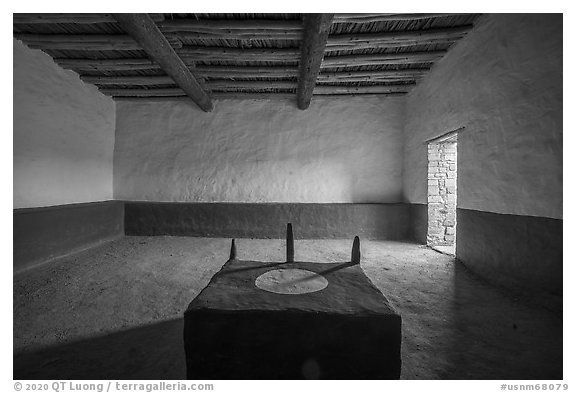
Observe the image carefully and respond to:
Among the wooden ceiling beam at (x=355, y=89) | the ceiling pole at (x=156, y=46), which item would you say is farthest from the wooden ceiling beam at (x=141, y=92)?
the wooden ceiling beam at (x=355, y=89)

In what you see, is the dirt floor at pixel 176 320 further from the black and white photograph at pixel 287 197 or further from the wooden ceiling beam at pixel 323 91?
the wooden ceiling beam at pixel 323 91

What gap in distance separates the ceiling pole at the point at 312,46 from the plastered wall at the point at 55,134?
395cm

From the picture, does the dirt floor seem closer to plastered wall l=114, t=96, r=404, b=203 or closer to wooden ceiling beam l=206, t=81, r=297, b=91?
plastered wall l=114, t=96, r=404, b=203

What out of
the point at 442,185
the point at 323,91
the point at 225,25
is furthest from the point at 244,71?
the point at 442,185

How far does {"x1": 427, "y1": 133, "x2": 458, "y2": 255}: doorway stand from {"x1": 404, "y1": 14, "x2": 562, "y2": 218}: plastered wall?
2.22 feet

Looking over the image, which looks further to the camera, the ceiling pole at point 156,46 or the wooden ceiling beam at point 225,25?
the wooden ceiling beam at point 225,25

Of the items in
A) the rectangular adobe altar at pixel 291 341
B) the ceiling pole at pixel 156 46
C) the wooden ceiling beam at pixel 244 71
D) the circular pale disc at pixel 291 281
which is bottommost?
the rectangular adobe altar at pixel 291 341

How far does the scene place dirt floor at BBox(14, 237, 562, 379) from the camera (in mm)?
1781

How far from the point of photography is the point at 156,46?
11.6 ft

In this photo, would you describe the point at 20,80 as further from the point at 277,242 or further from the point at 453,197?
the point at 453,197

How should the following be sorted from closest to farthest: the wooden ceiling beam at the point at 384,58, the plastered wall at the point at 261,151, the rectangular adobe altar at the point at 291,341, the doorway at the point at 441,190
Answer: the rectangular adobe altar at the point at 291,341 → the wooden ceiling beam at the point at 384,58 → the doorway at the point at 441,190 → the plastered wall at the point at 261,151

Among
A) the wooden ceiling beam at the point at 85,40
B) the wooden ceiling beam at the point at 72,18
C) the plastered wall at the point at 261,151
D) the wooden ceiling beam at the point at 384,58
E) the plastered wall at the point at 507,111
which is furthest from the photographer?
the plastered wall at the point at 261,151

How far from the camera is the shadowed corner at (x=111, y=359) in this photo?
1719 millimetres
